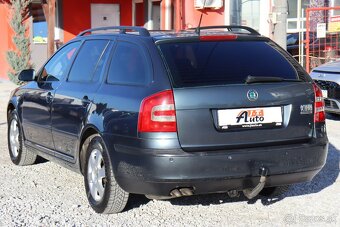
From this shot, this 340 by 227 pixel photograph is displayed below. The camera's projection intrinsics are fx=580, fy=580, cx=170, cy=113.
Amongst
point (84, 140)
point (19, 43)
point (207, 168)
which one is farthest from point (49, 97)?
point (19, 43)

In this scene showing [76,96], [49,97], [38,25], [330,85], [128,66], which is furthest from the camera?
[38,25]

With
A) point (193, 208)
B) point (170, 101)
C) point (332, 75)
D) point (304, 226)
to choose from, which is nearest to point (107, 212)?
point (193, 208)

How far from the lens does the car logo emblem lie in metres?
4.59

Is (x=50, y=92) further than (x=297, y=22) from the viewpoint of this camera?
No

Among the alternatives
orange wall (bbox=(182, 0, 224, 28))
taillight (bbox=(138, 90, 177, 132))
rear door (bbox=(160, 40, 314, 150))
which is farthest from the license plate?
orange wall (bbox=(182, 0, 224, 28))

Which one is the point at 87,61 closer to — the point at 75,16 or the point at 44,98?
the point at 44,98

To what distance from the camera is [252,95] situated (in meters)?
4.61

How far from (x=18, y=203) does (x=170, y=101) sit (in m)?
2.01

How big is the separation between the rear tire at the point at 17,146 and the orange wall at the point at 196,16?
867 cm

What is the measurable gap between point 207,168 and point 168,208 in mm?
1028

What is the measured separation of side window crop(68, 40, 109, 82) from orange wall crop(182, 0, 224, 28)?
9638 millimetres

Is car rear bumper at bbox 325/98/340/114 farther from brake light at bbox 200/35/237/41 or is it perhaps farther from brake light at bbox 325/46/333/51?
brake light at bbox 200/35/237/41

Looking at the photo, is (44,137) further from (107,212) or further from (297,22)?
(297,22)

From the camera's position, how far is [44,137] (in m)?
6.25
